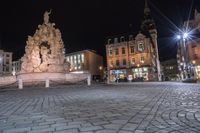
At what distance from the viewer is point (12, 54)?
101250 mm

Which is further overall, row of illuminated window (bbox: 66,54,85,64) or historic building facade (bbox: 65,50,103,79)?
row of illuminated window (bbox: 66,54,85,64)

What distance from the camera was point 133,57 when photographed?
6378cm

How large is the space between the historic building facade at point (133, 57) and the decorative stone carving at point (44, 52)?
2802cm

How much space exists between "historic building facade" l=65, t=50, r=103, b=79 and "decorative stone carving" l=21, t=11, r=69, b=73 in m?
38.6

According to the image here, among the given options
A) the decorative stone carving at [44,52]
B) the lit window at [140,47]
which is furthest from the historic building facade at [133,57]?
the decorative stone carving at [44,52]

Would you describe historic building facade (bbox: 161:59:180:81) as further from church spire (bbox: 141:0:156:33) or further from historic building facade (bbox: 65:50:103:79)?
historic building facade (bbox: 65:50:103:79)

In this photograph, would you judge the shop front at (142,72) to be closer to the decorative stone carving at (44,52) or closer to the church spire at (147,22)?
the church spire at (147,22)

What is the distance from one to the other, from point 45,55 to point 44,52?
1.87 ft

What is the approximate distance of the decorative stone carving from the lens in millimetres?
32562

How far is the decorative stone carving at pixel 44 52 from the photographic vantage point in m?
32.6

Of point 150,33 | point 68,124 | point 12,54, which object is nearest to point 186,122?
point 68,124

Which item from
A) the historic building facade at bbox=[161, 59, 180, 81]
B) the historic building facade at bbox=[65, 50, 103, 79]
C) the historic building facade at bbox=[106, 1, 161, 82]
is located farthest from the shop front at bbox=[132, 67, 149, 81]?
the historic building facade at bbox=[161, 59, 180, 81]

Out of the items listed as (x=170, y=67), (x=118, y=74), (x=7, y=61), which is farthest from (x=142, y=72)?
(x=7, y=61)

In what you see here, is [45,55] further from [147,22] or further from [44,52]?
[147,22]
